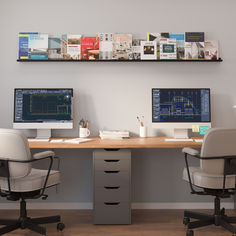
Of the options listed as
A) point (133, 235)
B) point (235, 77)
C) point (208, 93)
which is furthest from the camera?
point (235, 77)

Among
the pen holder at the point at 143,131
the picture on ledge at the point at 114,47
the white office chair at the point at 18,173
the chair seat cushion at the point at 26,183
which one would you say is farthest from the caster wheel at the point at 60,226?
the picture on ledge at the point at 114,47

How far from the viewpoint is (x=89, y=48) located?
3303 millimetres

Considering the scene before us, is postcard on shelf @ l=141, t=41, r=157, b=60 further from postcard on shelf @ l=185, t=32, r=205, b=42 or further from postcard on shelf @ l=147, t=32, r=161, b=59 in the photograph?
postcard on shelf @ l=185, t=32, r=205, b=42

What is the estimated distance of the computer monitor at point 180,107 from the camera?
3.15m

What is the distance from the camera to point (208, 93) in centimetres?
316

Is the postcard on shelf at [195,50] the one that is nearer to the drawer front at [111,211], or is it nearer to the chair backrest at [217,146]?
the chair backrest at [217,146]

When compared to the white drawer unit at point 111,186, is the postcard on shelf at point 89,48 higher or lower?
higher

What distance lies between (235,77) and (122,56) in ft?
4.33

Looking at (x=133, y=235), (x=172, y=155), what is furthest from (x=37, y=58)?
(x=133, y=235)

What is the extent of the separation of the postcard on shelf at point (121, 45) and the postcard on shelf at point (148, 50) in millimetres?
152

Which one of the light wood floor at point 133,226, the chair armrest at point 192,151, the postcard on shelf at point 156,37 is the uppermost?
the postcard on shelf at point 156,37

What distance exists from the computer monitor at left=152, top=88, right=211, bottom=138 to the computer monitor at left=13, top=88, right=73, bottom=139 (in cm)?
95

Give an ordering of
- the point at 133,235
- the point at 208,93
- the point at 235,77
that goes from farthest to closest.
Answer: the point at 235,77 < the point at 208,93 < the point at 133,235

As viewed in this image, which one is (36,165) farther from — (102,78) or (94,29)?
(94,29)
